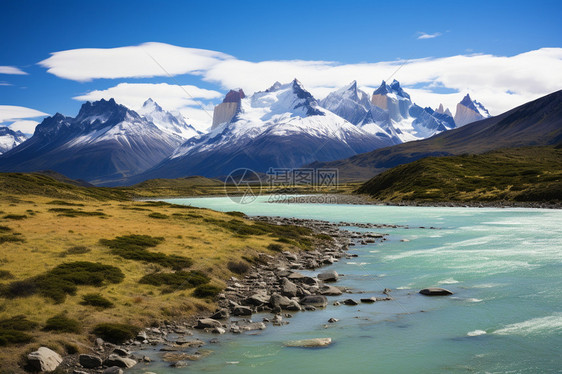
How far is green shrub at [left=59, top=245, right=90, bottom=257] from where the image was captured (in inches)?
1398

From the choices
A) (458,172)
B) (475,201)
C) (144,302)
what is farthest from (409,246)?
(458,172)

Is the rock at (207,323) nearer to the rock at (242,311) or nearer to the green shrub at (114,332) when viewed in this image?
the rock at (242,311)

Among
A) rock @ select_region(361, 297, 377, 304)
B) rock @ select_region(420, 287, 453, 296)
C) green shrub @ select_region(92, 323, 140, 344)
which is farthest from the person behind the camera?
rock @ select_region(420, 287, 453, 296)

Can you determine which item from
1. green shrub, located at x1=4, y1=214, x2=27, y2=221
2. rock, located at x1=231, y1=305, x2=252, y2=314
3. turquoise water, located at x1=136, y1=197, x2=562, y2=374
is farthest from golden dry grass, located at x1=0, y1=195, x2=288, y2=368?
turquoise water, located at x1=136, y1=197, x2=562, y2=374

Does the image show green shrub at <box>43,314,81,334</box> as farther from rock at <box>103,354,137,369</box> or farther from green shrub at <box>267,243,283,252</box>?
green shrub at <box>267,243,283,252</box>

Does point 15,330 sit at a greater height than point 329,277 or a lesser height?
greater

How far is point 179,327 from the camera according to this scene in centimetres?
2528

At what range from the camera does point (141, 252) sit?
38812mm

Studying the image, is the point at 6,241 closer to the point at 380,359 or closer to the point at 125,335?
the point at 125,335

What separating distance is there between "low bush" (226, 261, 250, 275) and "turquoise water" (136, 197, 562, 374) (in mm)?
8373

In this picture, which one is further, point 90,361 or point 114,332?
point 114,332

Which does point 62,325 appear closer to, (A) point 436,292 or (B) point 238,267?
→ (B) point 238,267

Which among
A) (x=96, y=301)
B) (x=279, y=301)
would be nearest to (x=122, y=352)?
(x=96, y=301)

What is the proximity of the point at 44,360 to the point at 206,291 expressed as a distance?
1285cm
